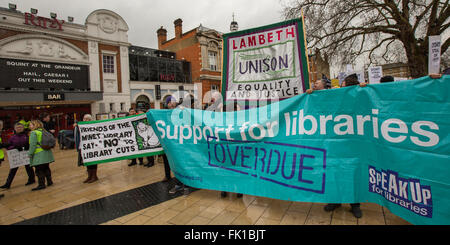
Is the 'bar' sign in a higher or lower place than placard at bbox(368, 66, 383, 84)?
higher

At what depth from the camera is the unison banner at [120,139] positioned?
4.96 metres

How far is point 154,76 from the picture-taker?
23516 mm

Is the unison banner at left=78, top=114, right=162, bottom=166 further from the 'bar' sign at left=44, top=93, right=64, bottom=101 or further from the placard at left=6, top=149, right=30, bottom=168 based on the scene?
the 'bar' sign at left=44, top=93, right=64, bottom=101

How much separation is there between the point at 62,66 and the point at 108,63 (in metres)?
3.75

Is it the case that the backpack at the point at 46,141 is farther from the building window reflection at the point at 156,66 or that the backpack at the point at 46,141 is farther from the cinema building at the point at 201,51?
the cinema building at the point at 201,51

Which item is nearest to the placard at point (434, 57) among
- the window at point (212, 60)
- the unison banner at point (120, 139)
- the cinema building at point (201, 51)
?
the unison banner at point (120, 139)

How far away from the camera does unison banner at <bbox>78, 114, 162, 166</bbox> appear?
4.96 meters

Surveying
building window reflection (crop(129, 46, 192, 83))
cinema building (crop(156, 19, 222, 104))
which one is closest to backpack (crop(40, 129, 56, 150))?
building window reflection (crop(129, 46, 192, 83))

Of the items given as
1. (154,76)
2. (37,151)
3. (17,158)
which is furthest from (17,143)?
(154,76)

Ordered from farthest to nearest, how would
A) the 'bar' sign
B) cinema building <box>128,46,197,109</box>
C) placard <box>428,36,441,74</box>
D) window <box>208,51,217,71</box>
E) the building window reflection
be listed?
window <box>208,51,217,71</box>
the building window reflection
cinema building <box>128,46,197,109</box>
the 'bar' sign
placard <box>428,36,441,74</box>

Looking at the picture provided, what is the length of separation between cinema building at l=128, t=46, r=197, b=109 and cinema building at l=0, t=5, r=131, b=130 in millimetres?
1093

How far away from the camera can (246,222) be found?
2.91 meters

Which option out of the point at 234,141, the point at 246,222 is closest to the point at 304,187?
the point at 246,222

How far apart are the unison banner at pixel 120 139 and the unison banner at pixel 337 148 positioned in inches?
55.8
